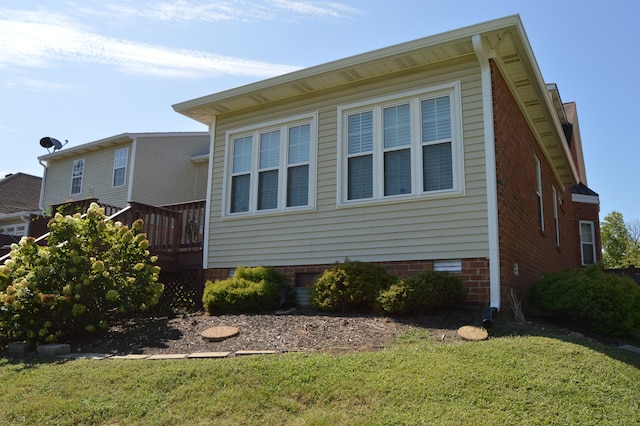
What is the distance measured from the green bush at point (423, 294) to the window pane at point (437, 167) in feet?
4.80

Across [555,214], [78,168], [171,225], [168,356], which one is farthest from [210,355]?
[78,168]

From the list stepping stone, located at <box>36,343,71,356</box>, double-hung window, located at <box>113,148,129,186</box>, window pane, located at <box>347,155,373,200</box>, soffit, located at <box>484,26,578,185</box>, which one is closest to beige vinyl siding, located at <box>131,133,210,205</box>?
double-hung window, located at <box>113,148,129,186</box>

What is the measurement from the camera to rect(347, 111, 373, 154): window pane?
8531 mm

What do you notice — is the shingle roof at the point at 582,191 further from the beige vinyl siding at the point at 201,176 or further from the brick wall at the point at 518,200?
the beige vinyl siding at the point at 201,176

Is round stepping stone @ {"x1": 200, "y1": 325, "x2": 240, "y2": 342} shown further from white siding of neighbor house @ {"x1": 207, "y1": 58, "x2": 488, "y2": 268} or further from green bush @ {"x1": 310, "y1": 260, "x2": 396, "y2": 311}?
white siding of neighbor house @ {"x1": 207, "y1": 58, "x2": 488, "y2": 268}

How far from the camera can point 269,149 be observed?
9680 mm

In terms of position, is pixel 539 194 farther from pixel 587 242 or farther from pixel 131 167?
pixel 131 167

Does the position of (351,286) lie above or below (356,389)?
above

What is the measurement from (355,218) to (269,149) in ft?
7.78

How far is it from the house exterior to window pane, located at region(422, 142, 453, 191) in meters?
13.1

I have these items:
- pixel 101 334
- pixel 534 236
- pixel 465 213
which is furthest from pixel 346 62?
pixel 101 334

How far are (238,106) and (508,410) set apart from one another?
7.56 metres

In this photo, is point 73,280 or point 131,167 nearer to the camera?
point 73,280

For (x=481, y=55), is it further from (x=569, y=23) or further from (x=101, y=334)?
(x=101, y=334)
